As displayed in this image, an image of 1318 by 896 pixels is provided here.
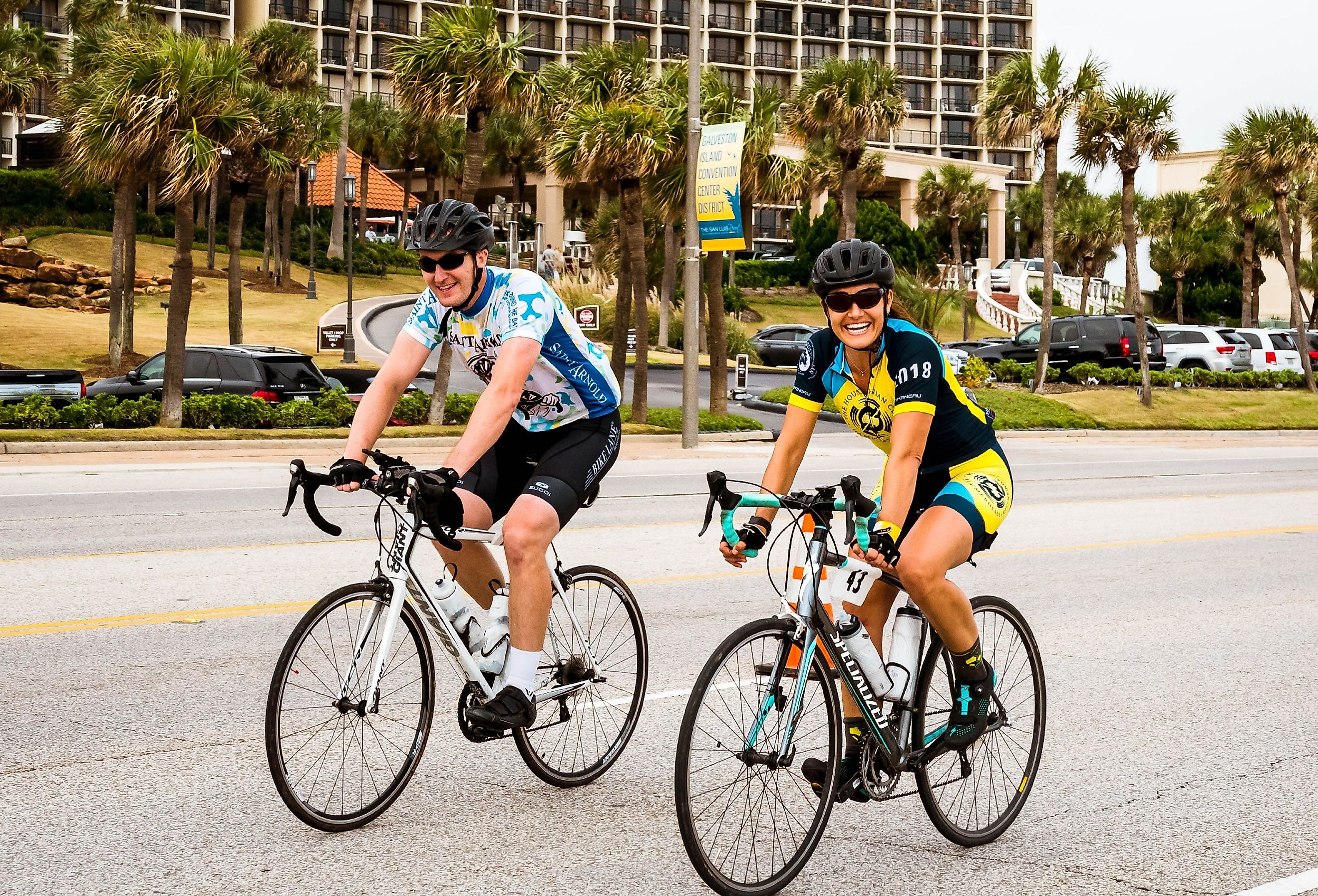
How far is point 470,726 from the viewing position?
16.2ft

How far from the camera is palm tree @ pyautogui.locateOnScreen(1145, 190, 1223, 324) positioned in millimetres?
78750

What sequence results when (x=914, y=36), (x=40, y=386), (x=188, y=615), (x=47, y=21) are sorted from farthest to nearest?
(x=914, y=36), (x=47, y=21), (x=40, y=386), (x=188, y=615)

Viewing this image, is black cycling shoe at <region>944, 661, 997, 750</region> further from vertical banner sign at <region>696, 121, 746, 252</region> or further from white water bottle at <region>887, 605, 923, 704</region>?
vertical banner sign at <region>696, 121, 746, 252</region>

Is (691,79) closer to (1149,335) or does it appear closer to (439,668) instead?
(439,668)

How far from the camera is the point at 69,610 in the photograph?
866 centimetres

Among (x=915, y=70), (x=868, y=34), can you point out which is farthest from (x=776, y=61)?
(x=915, y=70)

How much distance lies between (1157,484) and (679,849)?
1690 centimetres

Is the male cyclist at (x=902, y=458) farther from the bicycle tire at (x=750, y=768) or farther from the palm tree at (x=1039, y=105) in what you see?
the palm tree at (x=1039, y=105)

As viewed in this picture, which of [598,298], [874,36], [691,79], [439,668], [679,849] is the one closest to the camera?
[679,849]

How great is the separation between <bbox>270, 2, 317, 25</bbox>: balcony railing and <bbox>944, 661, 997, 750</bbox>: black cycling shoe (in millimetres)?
95890

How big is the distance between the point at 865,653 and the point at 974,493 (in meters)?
0.72

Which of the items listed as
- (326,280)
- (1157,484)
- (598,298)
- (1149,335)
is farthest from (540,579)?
(326,280)

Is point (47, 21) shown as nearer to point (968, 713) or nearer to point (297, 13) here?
point (297, 13)

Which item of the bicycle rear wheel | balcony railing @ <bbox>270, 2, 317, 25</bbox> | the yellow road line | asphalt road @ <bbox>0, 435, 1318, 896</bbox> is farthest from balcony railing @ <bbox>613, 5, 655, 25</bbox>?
the bicycle rear wheel
